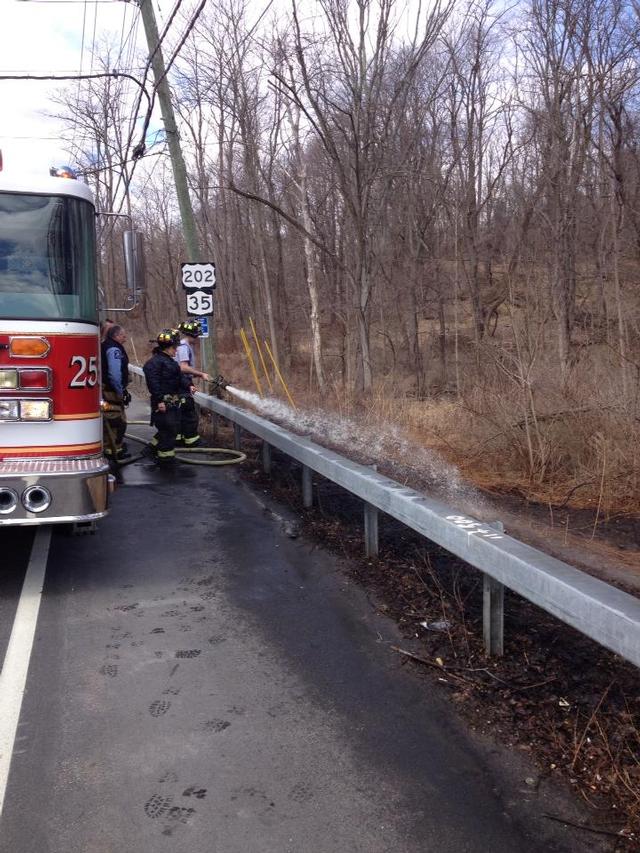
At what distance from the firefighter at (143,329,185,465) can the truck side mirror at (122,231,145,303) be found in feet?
9.52

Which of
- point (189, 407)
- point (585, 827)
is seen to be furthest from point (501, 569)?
point (189, 407)

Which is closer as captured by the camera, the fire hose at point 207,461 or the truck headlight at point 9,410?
the truck headlight at point 9,410

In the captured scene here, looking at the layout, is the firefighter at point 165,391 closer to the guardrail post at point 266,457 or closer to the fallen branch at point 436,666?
the guardrail post at point 266,457

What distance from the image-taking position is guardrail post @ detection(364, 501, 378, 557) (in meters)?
5.91

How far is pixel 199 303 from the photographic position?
44.9 feet

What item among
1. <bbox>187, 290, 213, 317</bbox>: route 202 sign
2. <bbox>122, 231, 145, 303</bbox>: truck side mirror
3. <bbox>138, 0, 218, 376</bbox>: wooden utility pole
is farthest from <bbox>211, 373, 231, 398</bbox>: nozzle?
<bbox>122, 231, 145, 303</bbox>: truck side mirror

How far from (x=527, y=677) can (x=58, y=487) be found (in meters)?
3.22

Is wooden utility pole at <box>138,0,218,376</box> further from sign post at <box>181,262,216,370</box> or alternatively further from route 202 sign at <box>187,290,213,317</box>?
route 202 sign at <box>187,290,213,317</box>

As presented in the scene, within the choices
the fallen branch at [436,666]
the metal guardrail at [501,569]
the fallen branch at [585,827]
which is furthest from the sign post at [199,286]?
the fallen branch at [585,827]

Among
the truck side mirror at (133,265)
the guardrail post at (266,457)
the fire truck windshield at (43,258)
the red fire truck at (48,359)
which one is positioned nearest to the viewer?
the red fire truck at (48,359)

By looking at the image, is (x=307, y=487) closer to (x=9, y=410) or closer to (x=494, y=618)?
(x=9, y=410)

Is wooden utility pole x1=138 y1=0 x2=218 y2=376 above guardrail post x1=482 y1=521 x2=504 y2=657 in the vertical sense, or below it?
above

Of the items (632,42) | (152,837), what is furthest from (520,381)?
(632,42)

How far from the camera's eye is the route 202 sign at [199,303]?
13.6m
